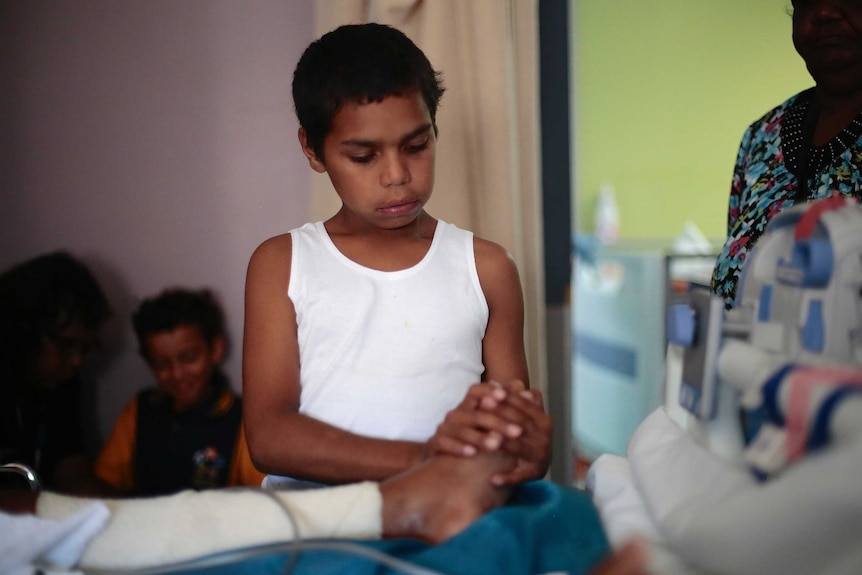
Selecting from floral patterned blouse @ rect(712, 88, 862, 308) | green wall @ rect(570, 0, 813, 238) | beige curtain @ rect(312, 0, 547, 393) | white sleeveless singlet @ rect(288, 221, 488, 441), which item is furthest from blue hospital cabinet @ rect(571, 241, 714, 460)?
white sleeveless singlet @ rect(288, 221, 488, 441)

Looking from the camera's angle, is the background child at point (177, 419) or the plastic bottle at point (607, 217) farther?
the plastic bottle at point (607, 217)

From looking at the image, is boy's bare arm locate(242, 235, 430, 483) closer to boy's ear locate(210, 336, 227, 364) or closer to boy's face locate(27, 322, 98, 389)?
boy's ear locate(210, 336, 227, 364)

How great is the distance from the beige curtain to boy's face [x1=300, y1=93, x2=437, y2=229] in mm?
514

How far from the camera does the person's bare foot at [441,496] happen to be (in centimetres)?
72

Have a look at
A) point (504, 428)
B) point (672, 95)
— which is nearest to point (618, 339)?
point (672, 95)

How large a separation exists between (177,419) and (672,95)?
2263 millimetres

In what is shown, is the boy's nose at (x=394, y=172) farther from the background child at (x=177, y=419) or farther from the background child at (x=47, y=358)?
the background child at (x=47, y=358)

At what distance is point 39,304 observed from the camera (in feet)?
5.07

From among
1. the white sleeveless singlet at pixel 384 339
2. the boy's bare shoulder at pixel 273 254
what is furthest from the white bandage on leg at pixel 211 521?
the boy's bare shoulder at pixel 273 254

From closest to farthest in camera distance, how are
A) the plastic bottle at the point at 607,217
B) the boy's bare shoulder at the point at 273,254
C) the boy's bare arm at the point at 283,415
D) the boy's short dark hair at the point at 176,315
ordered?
the boy's bare arm at the point at 283,415 → the boy's bare shoulder at the point at 273,254 → the boy's short dark hair at the point at 176,315 → the plastic bottle at the point at 607,217

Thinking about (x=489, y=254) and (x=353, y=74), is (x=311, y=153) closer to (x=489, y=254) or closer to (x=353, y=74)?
(x=353, y=74)

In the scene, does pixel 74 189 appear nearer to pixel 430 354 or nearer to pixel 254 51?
pixel 254 51

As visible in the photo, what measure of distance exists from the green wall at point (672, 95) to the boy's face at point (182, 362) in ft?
5.79

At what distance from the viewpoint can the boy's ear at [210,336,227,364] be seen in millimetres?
1609
